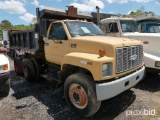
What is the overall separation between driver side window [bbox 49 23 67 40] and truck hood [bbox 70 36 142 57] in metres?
0.48

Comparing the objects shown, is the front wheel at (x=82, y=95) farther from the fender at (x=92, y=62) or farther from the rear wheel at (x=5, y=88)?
the rear wheel at (x=5, y=88)

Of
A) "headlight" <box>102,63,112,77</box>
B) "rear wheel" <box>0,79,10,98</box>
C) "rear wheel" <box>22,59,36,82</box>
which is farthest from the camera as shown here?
"rear wheel" <box>22,59,36,82</box>

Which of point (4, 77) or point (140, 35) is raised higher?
point (140, 35)

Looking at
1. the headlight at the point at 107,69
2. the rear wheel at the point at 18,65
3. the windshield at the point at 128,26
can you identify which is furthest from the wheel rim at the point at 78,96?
the rear wheel at the point at 18,65

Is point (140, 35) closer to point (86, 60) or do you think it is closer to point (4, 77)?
point (86, 60)

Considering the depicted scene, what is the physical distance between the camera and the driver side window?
530 centimetres

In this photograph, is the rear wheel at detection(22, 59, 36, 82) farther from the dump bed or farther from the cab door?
the cab door

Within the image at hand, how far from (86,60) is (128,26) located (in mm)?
4620

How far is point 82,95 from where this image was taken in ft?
13.9

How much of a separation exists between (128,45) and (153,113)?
5.84ft

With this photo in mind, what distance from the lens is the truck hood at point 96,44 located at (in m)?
4.12

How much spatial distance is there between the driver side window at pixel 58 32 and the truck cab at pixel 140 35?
2742 mm

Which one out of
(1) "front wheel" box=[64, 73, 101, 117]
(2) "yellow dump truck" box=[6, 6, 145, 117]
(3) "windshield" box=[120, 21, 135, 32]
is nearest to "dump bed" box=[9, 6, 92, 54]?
(2) "yellow dump truck" box=[6, 6, 145, 117]

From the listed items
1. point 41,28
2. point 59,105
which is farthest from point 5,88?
point 41,28
